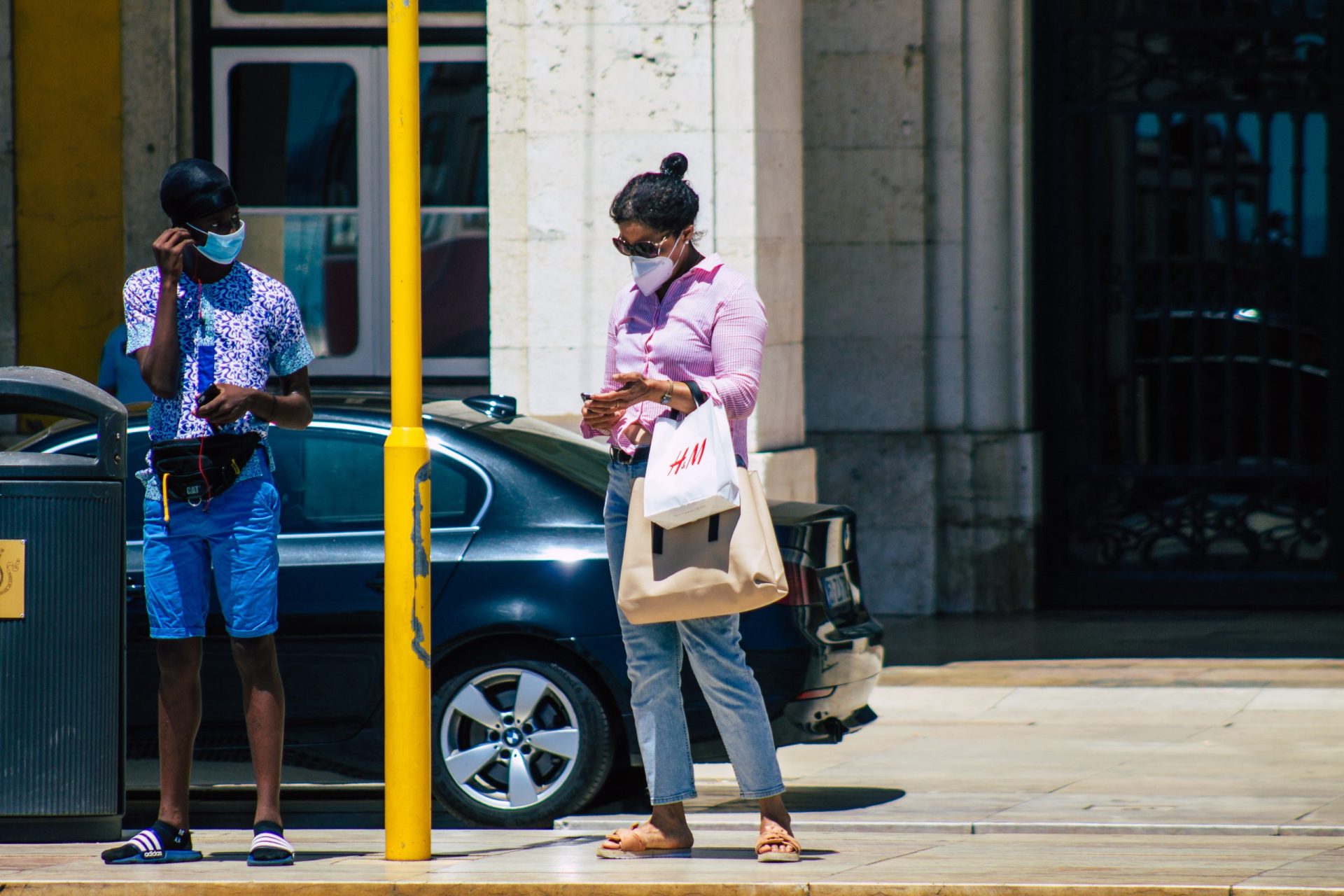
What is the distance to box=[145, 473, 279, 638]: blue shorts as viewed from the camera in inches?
233

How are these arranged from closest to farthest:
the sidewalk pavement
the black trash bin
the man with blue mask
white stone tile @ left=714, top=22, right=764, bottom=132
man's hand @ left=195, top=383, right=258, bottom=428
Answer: the sidewalk pavement, man's hand @ left=195, top=383, right=258, bottom=428, the man with blue mask, the black trash bin, white stone tile @ left=714, top=22, right=764, bottom=132

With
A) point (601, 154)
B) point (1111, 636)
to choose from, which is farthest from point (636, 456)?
point (1111, 636)

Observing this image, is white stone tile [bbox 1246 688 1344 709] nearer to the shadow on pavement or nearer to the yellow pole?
the shadow on pavement

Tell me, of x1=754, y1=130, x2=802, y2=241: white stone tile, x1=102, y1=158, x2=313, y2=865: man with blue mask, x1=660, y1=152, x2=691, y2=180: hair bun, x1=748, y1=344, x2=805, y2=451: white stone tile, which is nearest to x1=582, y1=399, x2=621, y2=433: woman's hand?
x1=660, y1=152, x2=691, y2=180: hair bun

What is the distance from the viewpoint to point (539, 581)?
24.3 ft

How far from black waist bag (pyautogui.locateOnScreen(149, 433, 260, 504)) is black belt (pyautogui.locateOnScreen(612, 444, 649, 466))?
1044mm

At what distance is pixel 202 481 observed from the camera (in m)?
5.87

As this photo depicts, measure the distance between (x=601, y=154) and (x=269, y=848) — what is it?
18.9 feet

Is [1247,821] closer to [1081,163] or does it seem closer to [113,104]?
[1081,163]

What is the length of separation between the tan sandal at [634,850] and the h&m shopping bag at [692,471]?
3.14 feet

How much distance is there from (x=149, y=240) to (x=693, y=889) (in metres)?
8.28

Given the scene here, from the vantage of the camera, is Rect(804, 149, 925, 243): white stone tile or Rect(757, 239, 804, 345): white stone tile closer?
Rect(757, 239, 804, 345): white stone tile

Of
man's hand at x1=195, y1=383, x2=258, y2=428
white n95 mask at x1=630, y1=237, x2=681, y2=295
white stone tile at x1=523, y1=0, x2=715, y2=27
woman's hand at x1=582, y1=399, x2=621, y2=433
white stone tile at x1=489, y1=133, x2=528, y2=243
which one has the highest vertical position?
white stone tile at x1=523, y1=0, x2=715, y2=27

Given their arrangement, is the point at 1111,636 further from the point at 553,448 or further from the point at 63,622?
the point at 63,622
